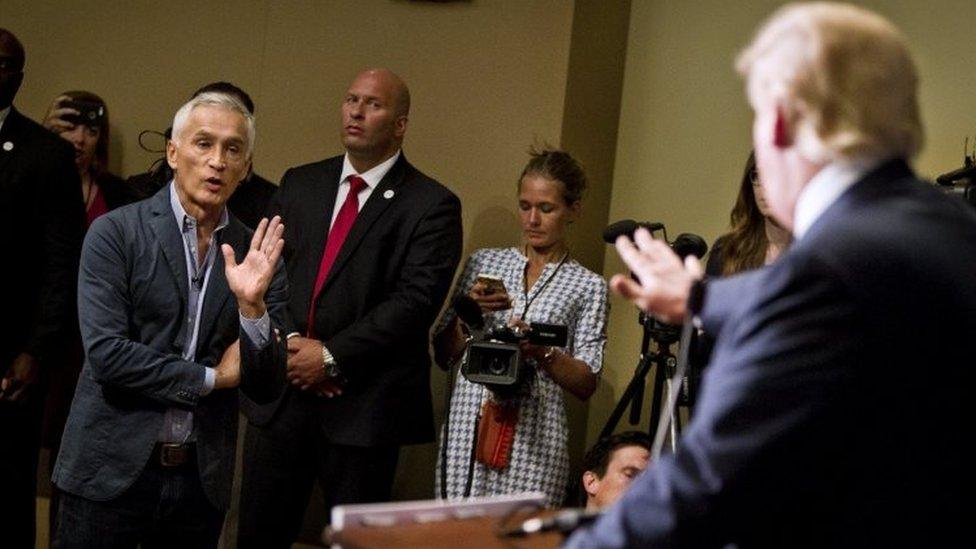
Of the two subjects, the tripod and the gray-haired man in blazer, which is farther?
the tripod

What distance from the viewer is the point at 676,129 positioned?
5.46 meters

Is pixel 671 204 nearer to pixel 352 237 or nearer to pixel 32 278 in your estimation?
pixel 352 237

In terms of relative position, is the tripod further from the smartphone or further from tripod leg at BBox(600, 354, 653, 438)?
the smartphone

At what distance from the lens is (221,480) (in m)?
3.32

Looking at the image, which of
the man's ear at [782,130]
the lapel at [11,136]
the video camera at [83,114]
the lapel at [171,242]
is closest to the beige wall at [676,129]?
the video camera at [83,114]

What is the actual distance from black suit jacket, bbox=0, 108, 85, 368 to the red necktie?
76 centimetres

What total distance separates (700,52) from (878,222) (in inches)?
155

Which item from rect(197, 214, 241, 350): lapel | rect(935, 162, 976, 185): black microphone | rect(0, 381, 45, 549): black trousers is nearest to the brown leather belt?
rect(197, 214, 241, 350): lapel

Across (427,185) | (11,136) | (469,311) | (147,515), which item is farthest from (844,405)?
(11,136)

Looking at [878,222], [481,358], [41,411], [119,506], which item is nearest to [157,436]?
[119,506]

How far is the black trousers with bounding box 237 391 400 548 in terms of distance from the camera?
4.34 meters

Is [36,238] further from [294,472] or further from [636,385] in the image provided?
[636,385]

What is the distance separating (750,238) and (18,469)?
235cm

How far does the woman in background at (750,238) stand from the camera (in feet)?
13.0
